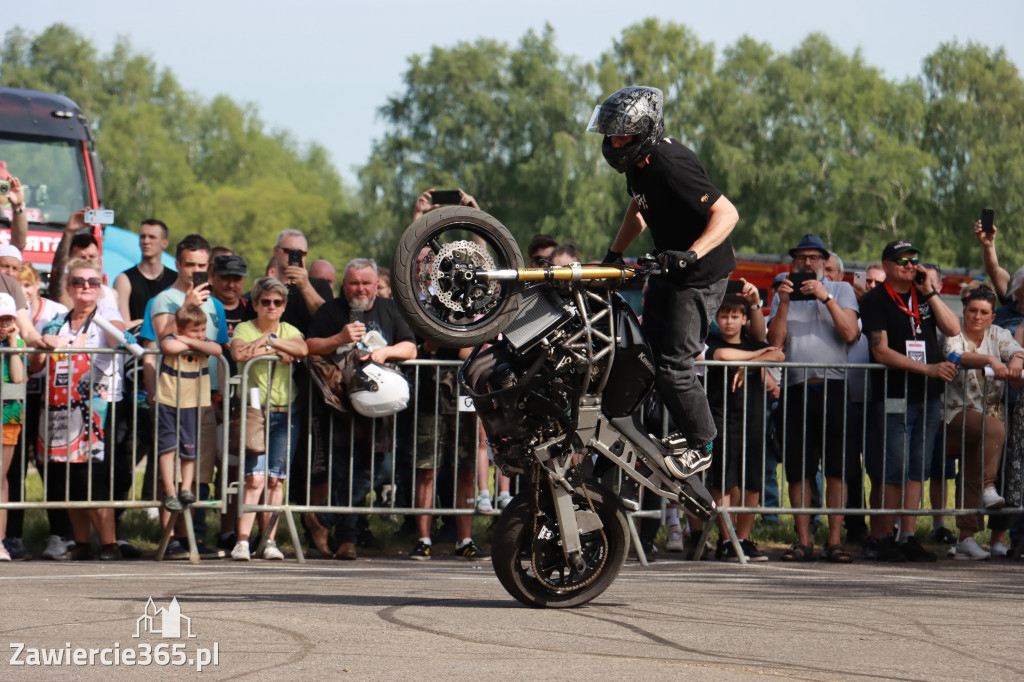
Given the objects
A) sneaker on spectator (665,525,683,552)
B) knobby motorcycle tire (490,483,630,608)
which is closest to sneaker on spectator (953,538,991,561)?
sneaker on spectator (665,525,683,552)

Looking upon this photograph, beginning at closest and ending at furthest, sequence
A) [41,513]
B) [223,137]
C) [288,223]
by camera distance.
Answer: [41,513] → [288,223] → [223,137]

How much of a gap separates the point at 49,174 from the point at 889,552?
485 inches

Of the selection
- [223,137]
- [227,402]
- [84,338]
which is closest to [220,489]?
[227,402]

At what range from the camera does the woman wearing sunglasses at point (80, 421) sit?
898 centimetres

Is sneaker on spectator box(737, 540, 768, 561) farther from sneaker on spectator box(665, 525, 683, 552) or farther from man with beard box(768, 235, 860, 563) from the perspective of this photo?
sneaker on spectator box(665, 525, 683, 552)

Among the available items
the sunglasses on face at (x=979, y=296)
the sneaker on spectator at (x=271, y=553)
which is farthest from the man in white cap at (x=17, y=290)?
the sunglasses on face at (x=979, y=296)

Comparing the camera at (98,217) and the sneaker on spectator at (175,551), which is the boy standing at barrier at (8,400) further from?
the camera at (98,217)

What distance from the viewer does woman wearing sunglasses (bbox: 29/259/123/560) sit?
29.5 ft

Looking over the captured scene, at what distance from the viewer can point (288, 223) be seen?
6744 cm

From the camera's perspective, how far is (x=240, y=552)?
8.99m

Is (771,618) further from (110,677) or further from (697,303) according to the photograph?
(110,677)

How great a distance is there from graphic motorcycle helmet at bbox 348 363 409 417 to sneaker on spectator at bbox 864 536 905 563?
141 inches

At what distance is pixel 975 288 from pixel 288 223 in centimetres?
5901

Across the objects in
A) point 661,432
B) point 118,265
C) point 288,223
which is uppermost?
point 288,223
